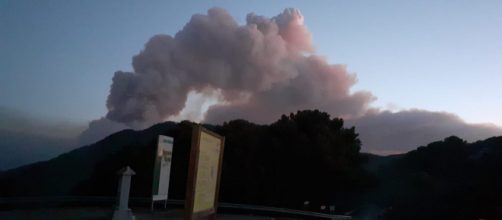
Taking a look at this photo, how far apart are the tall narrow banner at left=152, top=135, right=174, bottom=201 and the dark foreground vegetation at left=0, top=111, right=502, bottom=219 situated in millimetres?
27724

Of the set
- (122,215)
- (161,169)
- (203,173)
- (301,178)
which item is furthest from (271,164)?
(203,173)

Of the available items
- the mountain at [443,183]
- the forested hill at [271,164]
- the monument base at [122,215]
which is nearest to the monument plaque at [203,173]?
the monument base at [122,215]

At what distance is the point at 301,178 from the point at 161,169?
30.5 m

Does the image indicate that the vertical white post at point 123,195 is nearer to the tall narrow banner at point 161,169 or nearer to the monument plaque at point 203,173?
the tall narrow banner at point 161,169

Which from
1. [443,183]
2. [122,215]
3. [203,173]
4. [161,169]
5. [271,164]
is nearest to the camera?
[203,173]

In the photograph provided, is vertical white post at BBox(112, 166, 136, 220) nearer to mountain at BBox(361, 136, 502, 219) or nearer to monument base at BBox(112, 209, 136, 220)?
monument base at BBox(112, 209, 136, 220)

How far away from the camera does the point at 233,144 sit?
48062 mm

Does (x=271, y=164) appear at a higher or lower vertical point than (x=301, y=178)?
higher

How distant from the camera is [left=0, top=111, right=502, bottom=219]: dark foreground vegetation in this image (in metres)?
46.2

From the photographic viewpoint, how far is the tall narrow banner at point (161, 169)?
1784 centimetres

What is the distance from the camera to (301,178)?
155 feet

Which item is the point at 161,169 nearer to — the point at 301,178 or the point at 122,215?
the point at 122,215

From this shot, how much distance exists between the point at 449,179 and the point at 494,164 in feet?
18.1

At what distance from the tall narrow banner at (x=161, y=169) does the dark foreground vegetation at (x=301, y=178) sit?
91.0ft
